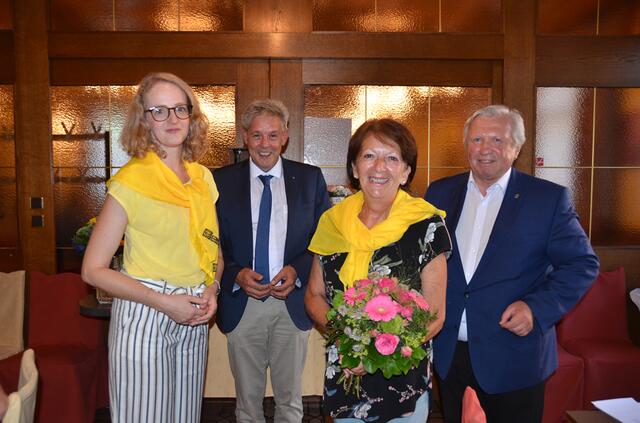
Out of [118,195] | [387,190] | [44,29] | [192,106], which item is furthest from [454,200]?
[44,29]

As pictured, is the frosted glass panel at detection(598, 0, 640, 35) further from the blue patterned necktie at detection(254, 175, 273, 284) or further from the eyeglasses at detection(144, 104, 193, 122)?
the eyeglasses at detection(144, 104, 193, 122)

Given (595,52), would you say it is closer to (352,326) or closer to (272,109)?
(272,109)

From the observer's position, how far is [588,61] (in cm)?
432

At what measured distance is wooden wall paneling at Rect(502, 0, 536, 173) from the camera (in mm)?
4266

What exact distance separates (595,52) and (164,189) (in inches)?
152

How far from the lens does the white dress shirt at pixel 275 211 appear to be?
2.89 meters

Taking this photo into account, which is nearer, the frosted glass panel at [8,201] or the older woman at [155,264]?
the older woman at [155,264]

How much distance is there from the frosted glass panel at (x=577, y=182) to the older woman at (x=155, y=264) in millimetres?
3349

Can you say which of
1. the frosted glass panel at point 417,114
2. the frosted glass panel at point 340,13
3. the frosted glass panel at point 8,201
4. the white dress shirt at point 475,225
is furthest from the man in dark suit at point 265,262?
the frosted glass panel at point 8,201

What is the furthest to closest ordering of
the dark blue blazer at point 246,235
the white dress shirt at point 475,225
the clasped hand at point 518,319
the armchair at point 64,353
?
the armchair at point 64,353 < the dark blue blazer at point 246,235 < the white dress shirt at point 475,225 < the clasped hand at point 518,319

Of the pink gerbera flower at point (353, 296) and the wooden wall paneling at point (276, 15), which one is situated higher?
the wooden wall paneling at point (276, 15)

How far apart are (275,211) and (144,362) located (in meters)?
1.25

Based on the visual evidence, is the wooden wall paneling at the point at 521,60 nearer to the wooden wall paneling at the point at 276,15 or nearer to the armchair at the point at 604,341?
the armchair at the point at 604,341

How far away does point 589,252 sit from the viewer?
2123mm
